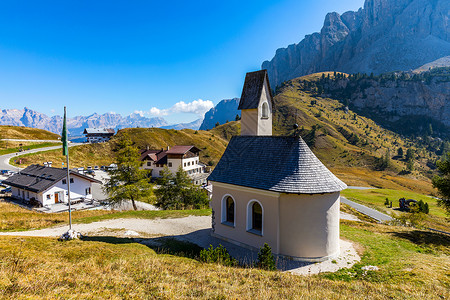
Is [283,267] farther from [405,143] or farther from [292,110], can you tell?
[405,143]

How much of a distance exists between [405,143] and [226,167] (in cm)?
22227

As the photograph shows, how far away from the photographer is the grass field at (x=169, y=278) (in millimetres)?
7625

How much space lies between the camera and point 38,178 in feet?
136

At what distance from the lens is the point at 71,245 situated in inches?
561

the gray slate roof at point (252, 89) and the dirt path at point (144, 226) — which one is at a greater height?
the gray slate roof at point (252, 89)

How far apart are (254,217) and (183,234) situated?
7645 millimetres

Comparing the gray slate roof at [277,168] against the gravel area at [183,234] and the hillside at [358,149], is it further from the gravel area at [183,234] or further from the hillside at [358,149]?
the hillside at [358,149]

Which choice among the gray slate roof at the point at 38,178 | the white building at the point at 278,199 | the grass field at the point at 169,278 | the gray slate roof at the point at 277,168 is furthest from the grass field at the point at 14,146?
the gray slate roof at the point at 277,168

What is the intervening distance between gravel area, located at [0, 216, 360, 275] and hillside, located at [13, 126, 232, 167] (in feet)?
129

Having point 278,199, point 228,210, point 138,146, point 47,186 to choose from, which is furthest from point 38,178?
point 138,146

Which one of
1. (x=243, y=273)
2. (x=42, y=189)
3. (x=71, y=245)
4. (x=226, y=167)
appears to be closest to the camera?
(x=243, y=273)

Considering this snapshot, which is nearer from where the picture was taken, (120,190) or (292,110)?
(120,190)

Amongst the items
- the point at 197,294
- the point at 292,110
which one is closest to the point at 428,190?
the point at 292,110

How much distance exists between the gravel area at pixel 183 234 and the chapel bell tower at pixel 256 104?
10.8 metres
